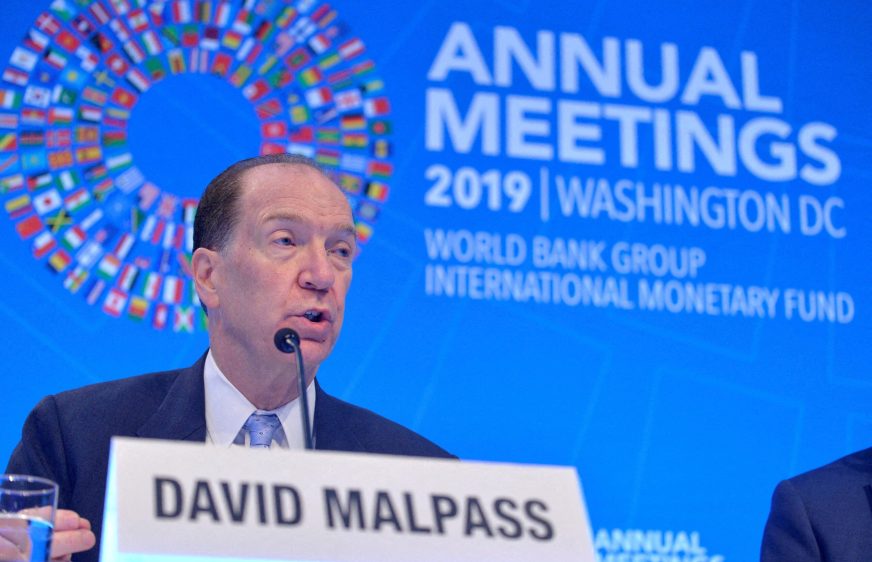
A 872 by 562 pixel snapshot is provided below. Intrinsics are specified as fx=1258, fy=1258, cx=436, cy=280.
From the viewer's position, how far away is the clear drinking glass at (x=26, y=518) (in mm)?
1372

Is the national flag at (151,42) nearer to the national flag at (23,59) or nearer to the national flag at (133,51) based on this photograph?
the national flag at (133,51)

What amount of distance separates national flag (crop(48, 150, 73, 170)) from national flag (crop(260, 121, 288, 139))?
465mm

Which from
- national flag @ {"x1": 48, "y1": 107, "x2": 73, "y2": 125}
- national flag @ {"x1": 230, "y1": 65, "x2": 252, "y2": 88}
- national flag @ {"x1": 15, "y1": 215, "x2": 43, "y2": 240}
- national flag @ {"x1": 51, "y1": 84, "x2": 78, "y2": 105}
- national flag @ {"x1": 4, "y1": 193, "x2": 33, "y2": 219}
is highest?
national flag @ {"x1": 230, "y1": 65, "x2": 252, "y2": 88}

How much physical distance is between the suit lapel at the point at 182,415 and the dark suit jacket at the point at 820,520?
1.09m

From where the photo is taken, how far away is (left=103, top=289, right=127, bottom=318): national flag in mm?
2924

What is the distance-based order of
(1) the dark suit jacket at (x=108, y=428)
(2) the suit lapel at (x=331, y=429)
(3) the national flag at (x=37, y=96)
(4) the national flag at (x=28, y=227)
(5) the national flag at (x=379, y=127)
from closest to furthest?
(1) the dark suit jacket at (x=108, y=428) < (2) the suit lapel at (x=331, y=429) < (4) the national flag at (x=28, y=227) < (3) the national flag at (x=37, y=96) < (5) the national flag at (x=379, y=127)

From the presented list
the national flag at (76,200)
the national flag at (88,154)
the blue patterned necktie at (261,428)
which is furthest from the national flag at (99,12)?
the blue patterned necktie at (261,428)

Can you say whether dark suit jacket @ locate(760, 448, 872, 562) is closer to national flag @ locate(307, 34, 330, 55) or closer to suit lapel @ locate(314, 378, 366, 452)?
suit lapel @ locate(314, 378, 366, 452)

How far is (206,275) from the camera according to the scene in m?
2.35

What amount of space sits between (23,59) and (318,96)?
72cm

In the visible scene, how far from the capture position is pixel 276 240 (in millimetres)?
2199

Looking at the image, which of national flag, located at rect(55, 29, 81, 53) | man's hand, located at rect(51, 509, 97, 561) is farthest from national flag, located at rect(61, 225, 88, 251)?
man's hand, located at rect(51, 509, 97, 561)

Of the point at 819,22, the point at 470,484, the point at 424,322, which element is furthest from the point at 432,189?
the point at 470,484

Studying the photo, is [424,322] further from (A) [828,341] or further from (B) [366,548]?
(B) [366,548]
